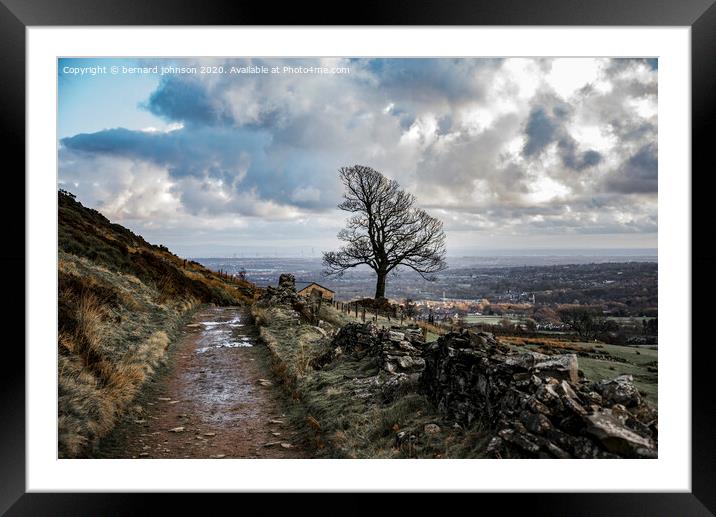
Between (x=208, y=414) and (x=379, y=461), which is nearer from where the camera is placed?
(x=379, y=461)

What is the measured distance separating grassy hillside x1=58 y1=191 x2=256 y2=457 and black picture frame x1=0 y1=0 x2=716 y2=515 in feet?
1.84

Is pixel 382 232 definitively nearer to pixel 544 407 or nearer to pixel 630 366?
pixel 630 366

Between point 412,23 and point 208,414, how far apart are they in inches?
206

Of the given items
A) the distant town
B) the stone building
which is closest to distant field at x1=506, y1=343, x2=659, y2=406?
the distant town

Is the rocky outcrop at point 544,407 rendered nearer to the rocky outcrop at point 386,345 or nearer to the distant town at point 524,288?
the rocky outcrop at point 386,345

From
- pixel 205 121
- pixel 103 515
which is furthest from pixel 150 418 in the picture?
pixel 205 121

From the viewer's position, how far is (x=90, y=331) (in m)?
5.64

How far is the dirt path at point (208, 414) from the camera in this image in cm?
462

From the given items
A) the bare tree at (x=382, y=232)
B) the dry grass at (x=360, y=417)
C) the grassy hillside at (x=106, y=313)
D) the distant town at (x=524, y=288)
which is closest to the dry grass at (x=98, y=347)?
the grassy hillside at (x=106, y=313)

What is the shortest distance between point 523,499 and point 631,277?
118 inches

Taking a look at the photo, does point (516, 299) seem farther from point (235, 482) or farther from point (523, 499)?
point (235, 482)

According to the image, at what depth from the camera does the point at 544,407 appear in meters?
3.85

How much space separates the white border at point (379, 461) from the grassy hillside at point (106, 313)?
1.06 ft

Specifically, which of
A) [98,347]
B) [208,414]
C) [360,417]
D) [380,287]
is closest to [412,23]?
[360,417]
